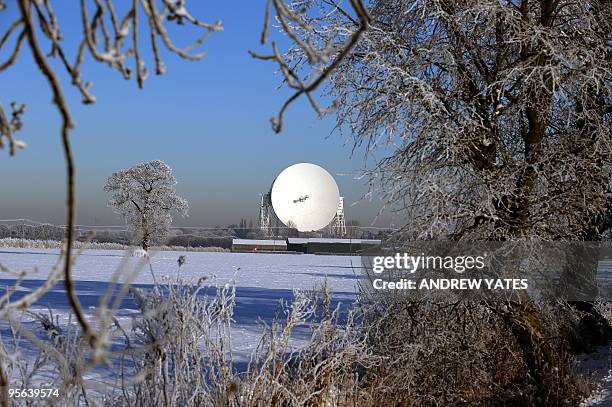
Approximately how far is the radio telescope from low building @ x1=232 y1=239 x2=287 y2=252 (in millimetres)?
1930

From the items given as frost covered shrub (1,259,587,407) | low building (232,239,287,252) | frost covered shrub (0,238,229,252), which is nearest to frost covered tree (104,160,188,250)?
frost covered shrub (0,238,229,252)

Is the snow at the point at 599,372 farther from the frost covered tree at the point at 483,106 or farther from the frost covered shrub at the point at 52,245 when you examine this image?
the frost covered shrub at the point at 52,245

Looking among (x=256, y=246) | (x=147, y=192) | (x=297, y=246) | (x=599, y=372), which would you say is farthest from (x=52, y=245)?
(x=599, y=372)

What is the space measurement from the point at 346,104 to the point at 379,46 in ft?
2.13

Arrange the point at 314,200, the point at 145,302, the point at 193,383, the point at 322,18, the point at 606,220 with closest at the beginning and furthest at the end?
the point at 145,302 < the point at 193,383 < the point at 322,18 < the point at 606,220 < the point at 314,200

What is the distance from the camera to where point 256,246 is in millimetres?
47188

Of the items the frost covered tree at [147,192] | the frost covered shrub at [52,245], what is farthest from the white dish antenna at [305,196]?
the frost covered tree at [147,192]

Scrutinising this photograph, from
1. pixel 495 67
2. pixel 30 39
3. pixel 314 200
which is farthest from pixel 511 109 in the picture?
pixel 314 200

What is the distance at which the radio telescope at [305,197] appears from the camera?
156ft

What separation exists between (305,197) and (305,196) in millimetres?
67

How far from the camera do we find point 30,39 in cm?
78

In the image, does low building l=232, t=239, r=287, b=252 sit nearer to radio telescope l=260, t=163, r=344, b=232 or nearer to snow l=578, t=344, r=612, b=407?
radio telescope l=260, t=163, r=344, b=232

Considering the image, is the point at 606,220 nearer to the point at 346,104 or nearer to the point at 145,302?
the point at 346,104

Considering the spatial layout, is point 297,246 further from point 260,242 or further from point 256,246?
point 260,242
